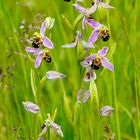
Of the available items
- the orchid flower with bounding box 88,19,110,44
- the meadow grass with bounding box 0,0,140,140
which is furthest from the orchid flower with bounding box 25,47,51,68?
the orchid flower with bounding box 88,19,110,44

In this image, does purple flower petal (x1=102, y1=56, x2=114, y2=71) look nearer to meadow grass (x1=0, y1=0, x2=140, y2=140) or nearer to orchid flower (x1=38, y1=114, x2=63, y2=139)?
meadow grass (x1=0, y1=0, x2=140, y2=140)

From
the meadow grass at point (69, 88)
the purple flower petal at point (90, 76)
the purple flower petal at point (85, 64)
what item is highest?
the purple flower petal at point (85, 64)

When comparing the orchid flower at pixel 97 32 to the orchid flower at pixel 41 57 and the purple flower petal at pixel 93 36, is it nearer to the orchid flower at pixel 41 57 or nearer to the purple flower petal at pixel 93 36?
the purple flower petal at pixel 93 36

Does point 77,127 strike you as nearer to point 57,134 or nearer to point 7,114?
point 57,134

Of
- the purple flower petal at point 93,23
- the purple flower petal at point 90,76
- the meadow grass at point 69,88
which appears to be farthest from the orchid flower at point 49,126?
the purple flower petal at point 93,23

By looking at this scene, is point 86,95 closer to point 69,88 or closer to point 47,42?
point 47,42

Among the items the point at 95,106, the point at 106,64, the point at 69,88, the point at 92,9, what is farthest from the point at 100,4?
the point at 69,88

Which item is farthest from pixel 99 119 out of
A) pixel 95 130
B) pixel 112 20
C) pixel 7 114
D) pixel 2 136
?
pixel 112 20
